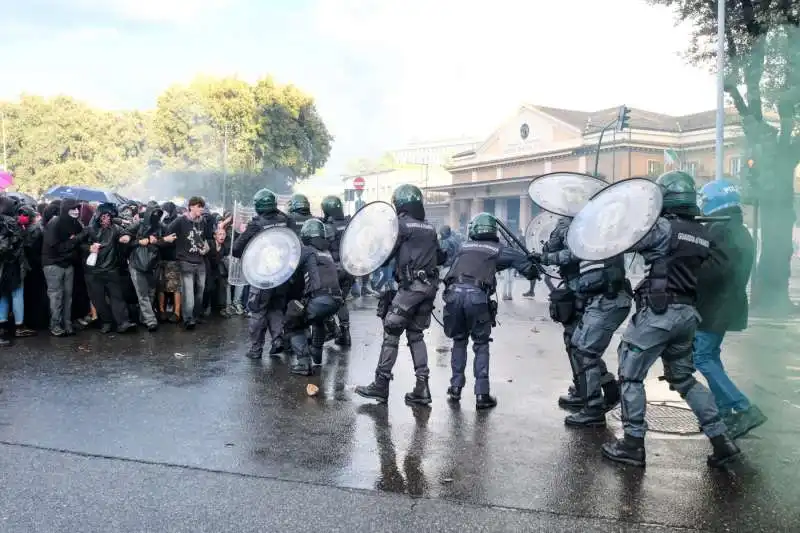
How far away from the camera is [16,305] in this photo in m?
8.89

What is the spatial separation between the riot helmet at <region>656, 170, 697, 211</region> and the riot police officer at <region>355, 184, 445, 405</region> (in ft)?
6.92

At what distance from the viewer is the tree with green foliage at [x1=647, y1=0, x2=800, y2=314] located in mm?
12242

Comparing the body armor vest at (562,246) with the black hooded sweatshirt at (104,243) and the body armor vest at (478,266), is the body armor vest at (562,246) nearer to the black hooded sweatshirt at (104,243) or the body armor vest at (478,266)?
the body armor vest at (478,266)

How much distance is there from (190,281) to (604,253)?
6895 millimetres

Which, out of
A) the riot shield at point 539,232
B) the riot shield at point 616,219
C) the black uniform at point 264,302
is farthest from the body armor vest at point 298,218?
the riot shield at point 616,219

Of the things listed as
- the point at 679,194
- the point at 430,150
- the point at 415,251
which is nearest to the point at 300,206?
the point at 415,251

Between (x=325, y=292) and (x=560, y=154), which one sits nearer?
(x=325, y=292)

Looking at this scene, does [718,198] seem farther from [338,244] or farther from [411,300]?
[338,244]

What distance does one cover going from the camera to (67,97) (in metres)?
40.9

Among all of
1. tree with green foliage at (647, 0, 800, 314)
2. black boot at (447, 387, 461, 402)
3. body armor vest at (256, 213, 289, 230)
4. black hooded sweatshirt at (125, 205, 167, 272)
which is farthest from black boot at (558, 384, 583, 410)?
tree with green foliage at (647, 0, 800, 314)

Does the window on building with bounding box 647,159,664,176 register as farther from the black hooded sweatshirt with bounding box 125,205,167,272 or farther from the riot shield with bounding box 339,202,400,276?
the riot shield with bounding box 339,202,400,276

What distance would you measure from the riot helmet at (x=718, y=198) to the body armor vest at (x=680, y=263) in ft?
3.27

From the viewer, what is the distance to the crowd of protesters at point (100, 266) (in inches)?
345

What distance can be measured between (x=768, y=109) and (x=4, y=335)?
13271 mm
